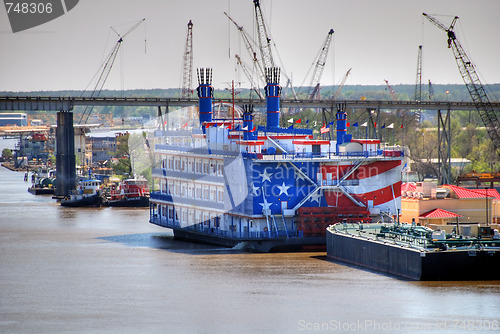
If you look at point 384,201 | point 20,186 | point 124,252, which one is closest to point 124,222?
point 124,252

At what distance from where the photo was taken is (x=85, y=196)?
5074 inches

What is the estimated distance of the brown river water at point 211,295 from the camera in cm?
4934

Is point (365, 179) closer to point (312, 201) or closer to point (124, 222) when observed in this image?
point (312, 201)

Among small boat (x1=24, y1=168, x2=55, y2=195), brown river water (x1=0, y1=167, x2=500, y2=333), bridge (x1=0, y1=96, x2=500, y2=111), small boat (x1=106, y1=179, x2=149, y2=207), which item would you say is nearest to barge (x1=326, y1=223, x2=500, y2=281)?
brown river water (x1=0, y1=167, x2=500, y2=333)

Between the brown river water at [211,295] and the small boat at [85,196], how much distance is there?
49.6m

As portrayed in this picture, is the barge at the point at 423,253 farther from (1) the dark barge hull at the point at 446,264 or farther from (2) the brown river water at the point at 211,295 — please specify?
(2) the brown river water at the point at 211,295

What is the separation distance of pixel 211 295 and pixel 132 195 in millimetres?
70309

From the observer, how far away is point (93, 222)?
98.5 m

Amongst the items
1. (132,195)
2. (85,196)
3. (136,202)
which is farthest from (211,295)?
(85,196)

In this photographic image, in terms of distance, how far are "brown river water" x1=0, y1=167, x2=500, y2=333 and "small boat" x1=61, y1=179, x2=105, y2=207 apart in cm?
4959

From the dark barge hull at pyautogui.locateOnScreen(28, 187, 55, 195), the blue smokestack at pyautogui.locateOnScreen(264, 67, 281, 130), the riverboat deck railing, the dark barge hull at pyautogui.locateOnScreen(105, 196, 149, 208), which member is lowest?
the dark barge hull at pyautogui.locateOnScreen(28, 187, 55, 195)

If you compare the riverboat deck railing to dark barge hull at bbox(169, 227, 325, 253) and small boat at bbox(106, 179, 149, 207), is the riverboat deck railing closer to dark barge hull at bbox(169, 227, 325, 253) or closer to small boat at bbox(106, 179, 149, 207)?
dark barge hull at bbox(169, 227, 325, 253)

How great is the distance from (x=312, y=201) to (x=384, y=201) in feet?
17.9

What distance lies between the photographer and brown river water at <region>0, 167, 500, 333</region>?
49344 mm
